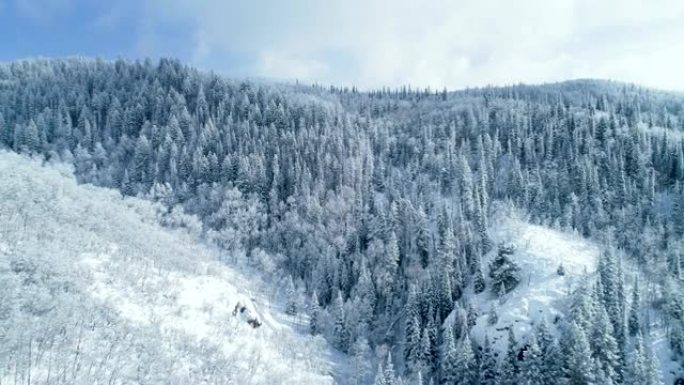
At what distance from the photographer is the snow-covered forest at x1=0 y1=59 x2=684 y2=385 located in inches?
2559

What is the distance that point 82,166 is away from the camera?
489 feet

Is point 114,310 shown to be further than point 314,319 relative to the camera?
No

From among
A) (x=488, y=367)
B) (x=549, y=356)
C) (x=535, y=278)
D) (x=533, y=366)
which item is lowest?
(x=488, y=367)

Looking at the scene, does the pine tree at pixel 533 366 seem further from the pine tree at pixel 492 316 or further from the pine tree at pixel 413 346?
the pine tree at pixel 413 346

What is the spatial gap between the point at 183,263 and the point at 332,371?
35.0 m

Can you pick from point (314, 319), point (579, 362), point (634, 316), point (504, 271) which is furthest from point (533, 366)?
point (314, 319)

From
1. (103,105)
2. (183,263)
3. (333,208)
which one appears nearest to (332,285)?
(333,208)

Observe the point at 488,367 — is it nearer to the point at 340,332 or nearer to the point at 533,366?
the point at 533,366

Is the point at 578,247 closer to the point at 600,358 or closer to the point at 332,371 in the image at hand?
the point at 600,358

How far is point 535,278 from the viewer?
293 ft

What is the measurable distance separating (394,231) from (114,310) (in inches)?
3239

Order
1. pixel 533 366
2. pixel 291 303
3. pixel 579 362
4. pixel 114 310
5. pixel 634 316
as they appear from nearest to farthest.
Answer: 1. pixel 114 310
2. pixel 579 362
3. pixel 533 366
4. pixel 634 316
5. pixel 291 303

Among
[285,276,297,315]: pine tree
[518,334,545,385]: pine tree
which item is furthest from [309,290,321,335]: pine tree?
[518,334,545,385]: pine tree

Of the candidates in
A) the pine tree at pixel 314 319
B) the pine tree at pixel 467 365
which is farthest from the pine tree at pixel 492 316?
the pine tree at pixel 314 319
